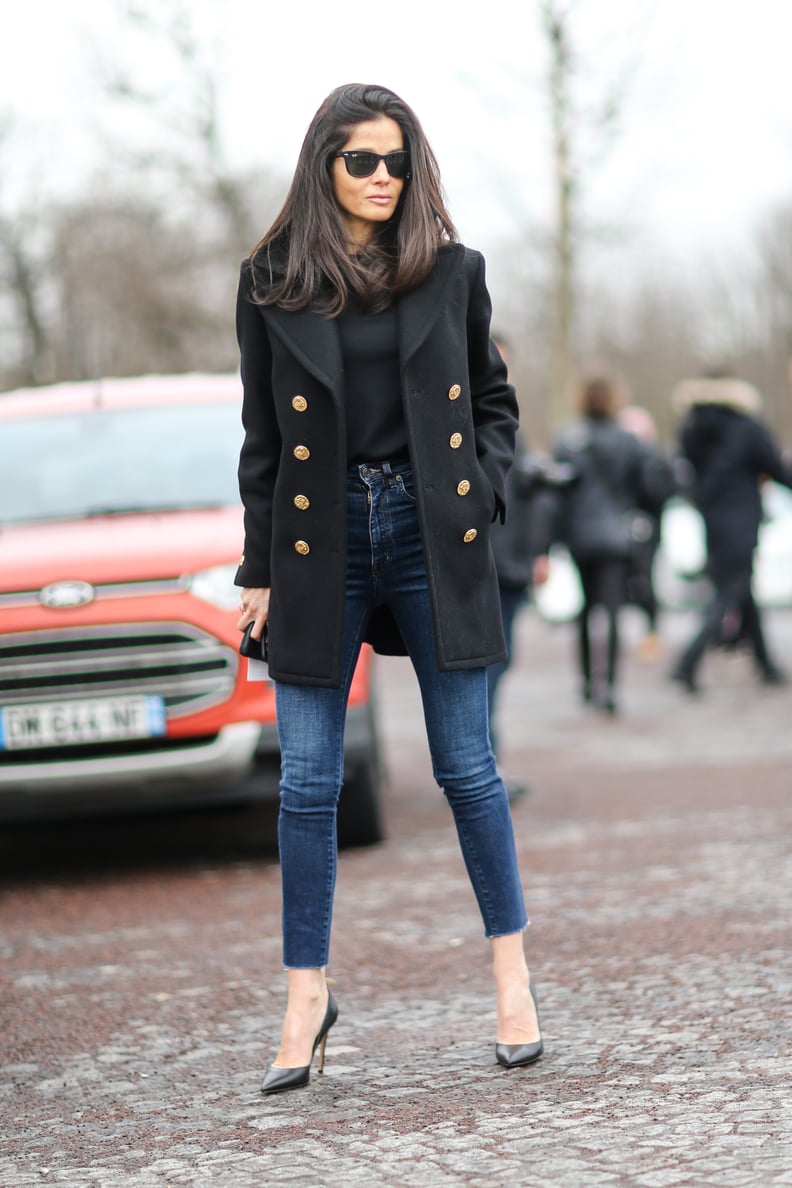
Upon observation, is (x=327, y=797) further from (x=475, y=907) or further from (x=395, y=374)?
(x=475, y=907)

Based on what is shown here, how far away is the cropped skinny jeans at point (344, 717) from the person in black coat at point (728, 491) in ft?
25.1

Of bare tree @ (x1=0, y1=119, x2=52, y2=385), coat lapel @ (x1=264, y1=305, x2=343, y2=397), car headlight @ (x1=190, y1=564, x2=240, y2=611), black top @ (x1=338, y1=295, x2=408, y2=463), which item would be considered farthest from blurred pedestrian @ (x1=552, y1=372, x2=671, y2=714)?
bare tree @ (x1=0, y1=119, x2=52, y2=385)

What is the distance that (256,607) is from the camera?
3.75m

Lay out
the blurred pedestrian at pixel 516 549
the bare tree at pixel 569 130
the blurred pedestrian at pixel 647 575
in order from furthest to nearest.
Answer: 1. the bare tree at pixel 569 130
2. the blurred pedestrian at pixel 647 575
3. the blurred pedestrian at pixel 516 549

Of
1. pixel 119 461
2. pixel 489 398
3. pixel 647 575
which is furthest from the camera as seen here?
pixel 647 575

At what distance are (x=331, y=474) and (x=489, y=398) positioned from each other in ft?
1.42

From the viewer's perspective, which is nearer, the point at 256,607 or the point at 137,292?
the point at 256,607

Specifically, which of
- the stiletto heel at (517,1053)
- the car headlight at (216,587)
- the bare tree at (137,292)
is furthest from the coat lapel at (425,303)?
the bare tree at (137,292)

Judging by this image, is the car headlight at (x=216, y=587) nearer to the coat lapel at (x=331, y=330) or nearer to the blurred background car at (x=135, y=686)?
the blurred background car at (x=135, y=686)

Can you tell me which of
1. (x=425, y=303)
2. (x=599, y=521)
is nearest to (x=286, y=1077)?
(x=425, y=303)

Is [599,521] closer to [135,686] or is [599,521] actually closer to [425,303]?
[135,686]

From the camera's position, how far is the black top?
366cm

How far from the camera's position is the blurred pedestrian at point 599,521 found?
35.3 ft

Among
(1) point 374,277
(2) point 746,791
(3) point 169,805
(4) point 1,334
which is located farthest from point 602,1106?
(4) point 1,334
